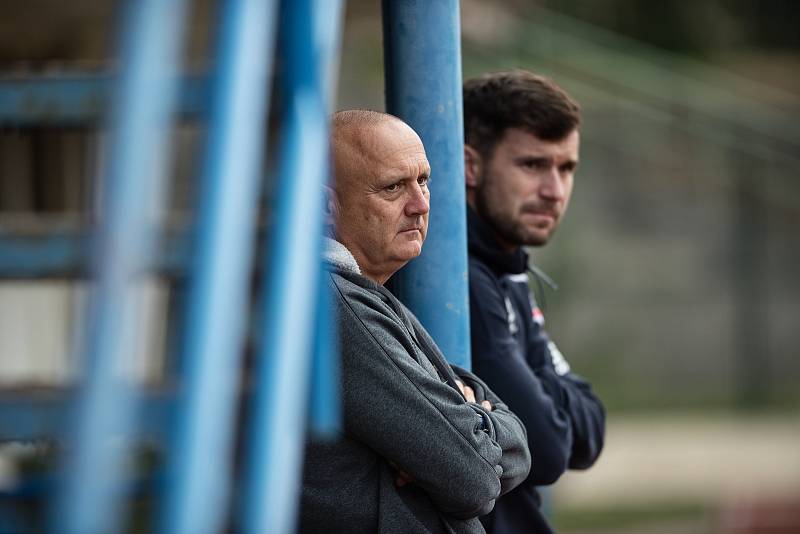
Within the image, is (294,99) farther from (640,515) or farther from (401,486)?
(640,515)

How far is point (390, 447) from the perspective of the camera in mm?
2195

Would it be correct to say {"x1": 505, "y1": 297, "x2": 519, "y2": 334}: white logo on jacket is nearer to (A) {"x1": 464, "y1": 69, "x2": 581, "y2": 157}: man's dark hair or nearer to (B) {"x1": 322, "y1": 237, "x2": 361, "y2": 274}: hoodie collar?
(A) {"x1": 464, "y1": 69, "x2": 581, "y2": 157}: man's dark hair

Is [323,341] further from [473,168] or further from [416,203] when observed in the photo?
[473,168]

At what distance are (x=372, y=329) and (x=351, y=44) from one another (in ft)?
34.0

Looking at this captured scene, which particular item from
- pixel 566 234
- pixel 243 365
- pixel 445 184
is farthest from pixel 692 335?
pixel 243 365

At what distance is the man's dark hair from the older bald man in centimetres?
74

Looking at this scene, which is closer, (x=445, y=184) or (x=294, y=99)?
(x=294, y=99)

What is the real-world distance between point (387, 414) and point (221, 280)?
847mm

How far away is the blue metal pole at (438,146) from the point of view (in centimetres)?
276

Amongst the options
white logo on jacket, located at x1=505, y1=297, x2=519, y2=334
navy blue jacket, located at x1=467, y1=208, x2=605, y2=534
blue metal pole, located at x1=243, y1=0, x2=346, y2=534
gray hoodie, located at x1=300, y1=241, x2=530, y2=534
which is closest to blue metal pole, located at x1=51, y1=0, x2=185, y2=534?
blue metal pole, located at x1=243, y1=0, x2=346, y2=534

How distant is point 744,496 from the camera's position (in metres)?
8.66

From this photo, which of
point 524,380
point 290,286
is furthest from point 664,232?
point 290,286

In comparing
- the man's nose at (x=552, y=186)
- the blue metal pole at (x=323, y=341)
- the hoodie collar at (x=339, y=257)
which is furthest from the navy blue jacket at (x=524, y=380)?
the blue metal pole at (x=323, y=341)

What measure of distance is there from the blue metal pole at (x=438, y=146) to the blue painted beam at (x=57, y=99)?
96 centimetres
